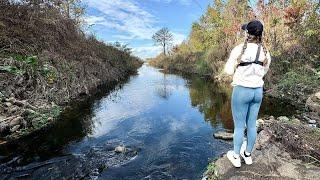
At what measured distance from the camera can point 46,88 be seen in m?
12.0

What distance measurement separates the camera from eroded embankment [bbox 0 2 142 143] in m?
9.73

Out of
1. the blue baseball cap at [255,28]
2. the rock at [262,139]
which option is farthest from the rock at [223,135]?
the blue baseball cap at [255,28]

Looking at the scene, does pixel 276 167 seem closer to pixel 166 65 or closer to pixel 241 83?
pixel 241 83

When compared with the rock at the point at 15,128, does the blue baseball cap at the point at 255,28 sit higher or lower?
higher

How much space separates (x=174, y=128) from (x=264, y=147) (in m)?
4.54

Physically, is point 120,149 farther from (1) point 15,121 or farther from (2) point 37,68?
(2) point 37,68

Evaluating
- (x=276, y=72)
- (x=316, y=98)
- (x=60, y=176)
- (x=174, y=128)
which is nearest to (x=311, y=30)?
(x=276, y=72)

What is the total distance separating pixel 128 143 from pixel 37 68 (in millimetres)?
5697

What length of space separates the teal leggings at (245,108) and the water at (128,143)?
1876 millimetres

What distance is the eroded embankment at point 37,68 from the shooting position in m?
9.73

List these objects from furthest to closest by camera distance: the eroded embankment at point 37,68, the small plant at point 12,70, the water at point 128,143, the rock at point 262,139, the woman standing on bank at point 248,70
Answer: the small plant at point 12,70
the eroded embankment at point 37,68
the water at point 128,143
the rock at point 262,139
the woman standing on bank at point 248,70

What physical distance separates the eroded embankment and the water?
76 centimetres

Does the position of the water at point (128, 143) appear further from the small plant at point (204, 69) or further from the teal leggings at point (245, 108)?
the small plant at point (204, 69)

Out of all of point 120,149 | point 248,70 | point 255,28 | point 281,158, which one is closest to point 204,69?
point 120,149
